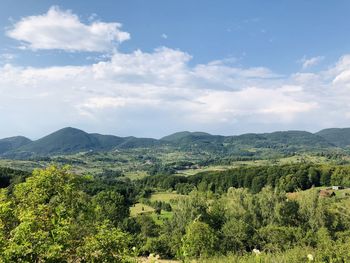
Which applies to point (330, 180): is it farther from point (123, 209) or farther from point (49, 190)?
point (49, 190)

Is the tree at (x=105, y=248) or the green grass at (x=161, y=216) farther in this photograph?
the green grass at (x=161, y=216)

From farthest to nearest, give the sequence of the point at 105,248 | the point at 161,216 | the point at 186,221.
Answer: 1. the point at 161,216
2. the point at 186,221
3. the point at 105,248

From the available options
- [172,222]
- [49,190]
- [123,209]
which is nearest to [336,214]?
[172,222]

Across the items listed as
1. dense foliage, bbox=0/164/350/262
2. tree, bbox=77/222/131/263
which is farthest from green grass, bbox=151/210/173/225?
tree, bbox=77/222/131/263

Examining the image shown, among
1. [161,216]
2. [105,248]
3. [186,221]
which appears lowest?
[161,216]

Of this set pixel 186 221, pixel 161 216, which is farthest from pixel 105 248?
pixel 161 216

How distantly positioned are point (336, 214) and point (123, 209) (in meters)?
32.5

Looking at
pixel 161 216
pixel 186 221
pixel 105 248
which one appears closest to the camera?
pixel 105 248

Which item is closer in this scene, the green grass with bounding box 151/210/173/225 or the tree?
the tree

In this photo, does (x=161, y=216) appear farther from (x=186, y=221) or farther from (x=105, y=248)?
(x=105, y=248)

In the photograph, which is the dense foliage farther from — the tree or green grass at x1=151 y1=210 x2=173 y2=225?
green grass at x1=151 y1=210 x2=173 y2=225

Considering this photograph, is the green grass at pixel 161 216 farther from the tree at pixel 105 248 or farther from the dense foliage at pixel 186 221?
the tree at pixel 105 248

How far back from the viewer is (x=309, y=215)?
51.7 m

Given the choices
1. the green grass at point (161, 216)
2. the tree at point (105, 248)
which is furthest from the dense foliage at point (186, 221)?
the green grass at point (161, 216)
